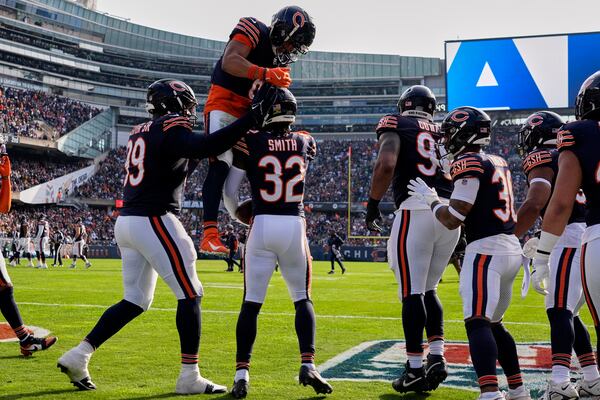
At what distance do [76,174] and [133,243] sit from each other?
157ft

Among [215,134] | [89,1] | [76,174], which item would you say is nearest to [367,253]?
[76,174]

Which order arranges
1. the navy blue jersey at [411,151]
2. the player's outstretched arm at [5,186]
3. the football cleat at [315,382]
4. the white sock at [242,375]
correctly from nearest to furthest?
1. the football cleat at [315,382]
2. the white sock at [242,375]
3. the navy blue jersey at [411,151]
4. the player's outstretched arm at [5,186]

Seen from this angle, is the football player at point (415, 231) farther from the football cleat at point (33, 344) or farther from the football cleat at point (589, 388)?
the football cleat at point (33, 344)

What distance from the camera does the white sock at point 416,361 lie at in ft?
17.4

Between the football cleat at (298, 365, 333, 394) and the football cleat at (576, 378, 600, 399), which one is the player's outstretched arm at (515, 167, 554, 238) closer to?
the football cleat at (576, 378, 600, 399)

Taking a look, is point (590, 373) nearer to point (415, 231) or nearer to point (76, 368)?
point (415, 231)

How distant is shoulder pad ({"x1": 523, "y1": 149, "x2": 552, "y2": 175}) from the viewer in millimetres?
5508

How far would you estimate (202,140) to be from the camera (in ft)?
16.5

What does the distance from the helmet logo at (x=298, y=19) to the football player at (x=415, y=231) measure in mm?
1083

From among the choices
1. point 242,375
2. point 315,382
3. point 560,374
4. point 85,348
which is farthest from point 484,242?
point 85,348

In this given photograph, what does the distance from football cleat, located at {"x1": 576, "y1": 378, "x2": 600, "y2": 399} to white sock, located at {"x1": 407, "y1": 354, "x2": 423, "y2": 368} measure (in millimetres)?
1200

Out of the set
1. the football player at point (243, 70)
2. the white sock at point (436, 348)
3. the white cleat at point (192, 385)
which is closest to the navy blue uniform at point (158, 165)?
the football player at point (243, 70)

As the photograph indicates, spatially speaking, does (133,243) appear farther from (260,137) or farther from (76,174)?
(76,174)

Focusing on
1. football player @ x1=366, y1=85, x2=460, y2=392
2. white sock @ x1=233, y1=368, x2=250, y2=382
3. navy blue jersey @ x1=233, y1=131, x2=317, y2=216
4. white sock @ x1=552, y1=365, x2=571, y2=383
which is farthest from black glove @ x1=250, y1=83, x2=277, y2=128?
white sock @ x1=552, y1=365, x2=571, y2=383
